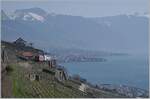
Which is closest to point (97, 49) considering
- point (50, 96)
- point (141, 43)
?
point (141, 43)

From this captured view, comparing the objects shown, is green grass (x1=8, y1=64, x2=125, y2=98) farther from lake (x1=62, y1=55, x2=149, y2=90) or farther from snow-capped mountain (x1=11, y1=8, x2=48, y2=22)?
snow-capped mountain (x1=11, y1=8, x2=48, y2=22)

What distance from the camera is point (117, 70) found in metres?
4.80

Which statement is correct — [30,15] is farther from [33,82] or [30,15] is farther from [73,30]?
[33,82]

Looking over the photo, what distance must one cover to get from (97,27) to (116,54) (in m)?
0.38

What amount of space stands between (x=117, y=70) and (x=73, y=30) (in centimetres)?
68

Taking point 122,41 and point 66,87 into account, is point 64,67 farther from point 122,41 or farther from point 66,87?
point 122,41

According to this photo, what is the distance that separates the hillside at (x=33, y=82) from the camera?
14.2ft

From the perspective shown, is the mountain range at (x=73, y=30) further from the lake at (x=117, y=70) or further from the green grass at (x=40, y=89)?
the green grass at (x=40, y=89)

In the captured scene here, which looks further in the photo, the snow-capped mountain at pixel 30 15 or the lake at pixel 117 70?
the snow-capped mountain at pixel 30 15

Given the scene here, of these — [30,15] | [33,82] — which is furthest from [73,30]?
[33,82]

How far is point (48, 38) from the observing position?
503 cm

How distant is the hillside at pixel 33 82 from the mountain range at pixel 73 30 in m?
0.17

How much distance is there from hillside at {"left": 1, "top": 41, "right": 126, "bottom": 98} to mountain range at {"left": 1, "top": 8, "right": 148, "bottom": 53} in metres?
0.17

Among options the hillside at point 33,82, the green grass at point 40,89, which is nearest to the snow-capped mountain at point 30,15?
the hillside at point 33,82
